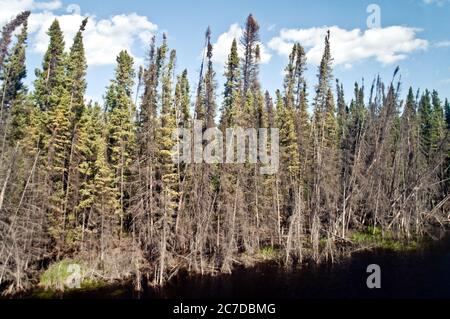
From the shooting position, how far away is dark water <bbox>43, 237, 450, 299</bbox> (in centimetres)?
2448

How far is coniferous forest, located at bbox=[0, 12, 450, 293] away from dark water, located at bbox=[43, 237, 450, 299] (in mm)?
1586

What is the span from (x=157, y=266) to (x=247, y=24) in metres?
28.9

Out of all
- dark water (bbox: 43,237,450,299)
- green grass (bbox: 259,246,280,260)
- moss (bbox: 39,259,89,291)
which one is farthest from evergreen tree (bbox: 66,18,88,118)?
green grass (bbox: 259,246,280,260)

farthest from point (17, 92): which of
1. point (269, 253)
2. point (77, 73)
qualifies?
point (269, 253)

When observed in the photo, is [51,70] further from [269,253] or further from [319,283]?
[319,283]

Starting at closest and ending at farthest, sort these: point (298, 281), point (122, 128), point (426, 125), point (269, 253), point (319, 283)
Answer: point (319, 283)
point (298, 281)
point (122, 128)
point (269, 253)
point (426, 125)

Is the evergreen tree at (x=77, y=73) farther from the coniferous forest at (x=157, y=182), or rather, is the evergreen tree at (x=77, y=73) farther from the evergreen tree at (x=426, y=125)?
the evergreen tree at (x=426, y=125)

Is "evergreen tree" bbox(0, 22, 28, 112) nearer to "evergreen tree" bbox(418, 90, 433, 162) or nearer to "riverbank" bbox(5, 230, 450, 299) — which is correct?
"riverbank" bbox(5, 230, 450, 299)

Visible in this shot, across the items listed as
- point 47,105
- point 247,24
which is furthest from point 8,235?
point 247,24

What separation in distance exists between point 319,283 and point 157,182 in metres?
14.4

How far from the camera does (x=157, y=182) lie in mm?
29172

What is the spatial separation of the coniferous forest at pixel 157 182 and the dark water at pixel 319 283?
62.5 inches

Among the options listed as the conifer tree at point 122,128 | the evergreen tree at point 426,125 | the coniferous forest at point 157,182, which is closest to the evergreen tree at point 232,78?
the coniferous forest at point 157,182
